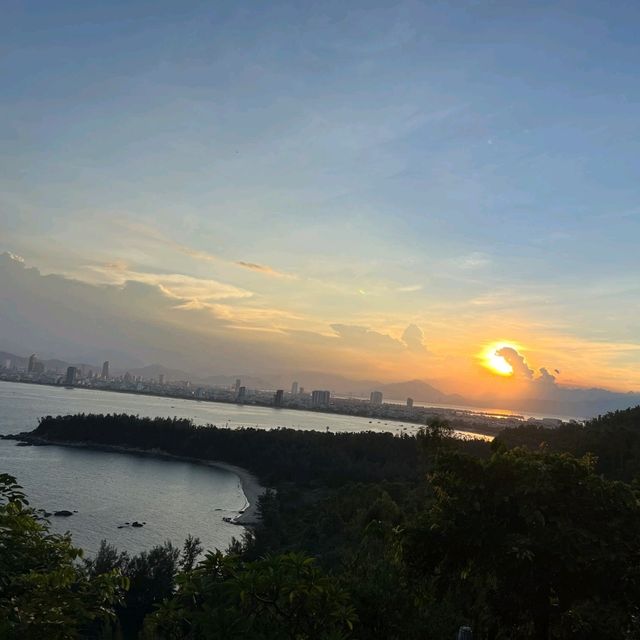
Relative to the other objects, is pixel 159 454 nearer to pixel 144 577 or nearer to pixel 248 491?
pixel 248 491

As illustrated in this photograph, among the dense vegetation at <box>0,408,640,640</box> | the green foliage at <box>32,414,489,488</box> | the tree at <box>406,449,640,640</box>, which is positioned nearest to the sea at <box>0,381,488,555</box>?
the green foliage at <box>32,414,489,488</box>

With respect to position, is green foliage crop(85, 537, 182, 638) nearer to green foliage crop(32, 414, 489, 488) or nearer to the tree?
the tree

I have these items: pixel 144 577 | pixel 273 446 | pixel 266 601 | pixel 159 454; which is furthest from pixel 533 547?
pixel 159 454

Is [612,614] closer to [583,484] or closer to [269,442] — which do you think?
[583,484]

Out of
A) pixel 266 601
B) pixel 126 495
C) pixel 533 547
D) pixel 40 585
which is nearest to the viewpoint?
pixel 266 601

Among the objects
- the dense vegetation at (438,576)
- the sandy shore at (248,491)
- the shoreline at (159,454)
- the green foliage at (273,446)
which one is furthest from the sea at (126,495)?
the dense vegetation at (438,576)

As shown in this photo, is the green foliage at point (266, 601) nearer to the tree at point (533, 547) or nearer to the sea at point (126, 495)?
the tree at point (533, 547)

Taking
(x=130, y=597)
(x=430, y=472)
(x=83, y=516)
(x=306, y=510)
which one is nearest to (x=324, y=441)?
(x=306, y=510)
